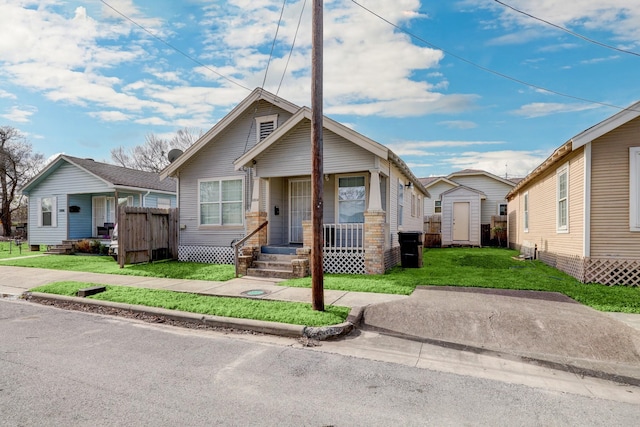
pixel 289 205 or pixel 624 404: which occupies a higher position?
pixel 289 205

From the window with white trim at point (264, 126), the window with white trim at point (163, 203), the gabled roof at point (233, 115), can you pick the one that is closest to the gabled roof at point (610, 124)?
the gabled roof at point (233, 115)

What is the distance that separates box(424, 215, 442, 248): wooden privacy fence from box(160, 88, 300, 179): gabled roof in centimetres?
1325

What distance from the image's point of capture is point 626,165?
8312mm

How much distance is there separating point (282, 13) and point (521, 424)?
1009 cm

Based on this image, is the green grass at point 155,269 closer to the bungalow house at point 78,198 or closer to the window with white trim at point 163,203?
the bungalow house at point 78,198

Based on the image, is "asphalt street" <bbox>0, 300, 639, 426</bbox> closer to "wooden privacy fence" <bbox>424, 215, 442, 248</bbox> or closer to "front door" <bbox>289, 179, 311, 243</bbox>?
"front door" <bbox>289, 179, 311, 243</bbox>

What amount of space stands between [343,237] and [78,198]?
16522 mm

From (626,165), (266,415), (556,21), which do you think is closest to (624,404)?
(266,415)

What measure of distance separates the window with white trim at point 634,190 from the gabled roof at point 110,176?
63.4ft

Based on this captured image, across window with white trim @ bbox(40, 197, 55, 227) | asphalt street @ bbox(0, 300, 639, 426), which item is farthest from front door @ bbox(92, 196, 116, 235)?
asphalt street @ bbox(0, 300, 639, 426)

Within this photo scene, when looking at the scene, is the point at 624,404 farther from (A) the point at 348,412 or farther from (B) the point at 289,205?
(B) the point at 289,205

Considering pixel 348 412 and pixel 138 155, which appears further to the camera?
pixel 138 155

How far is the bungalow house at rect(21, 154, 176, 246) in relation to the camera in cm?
1828

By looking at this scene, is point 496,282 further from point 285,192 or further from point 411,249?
point 285,192
